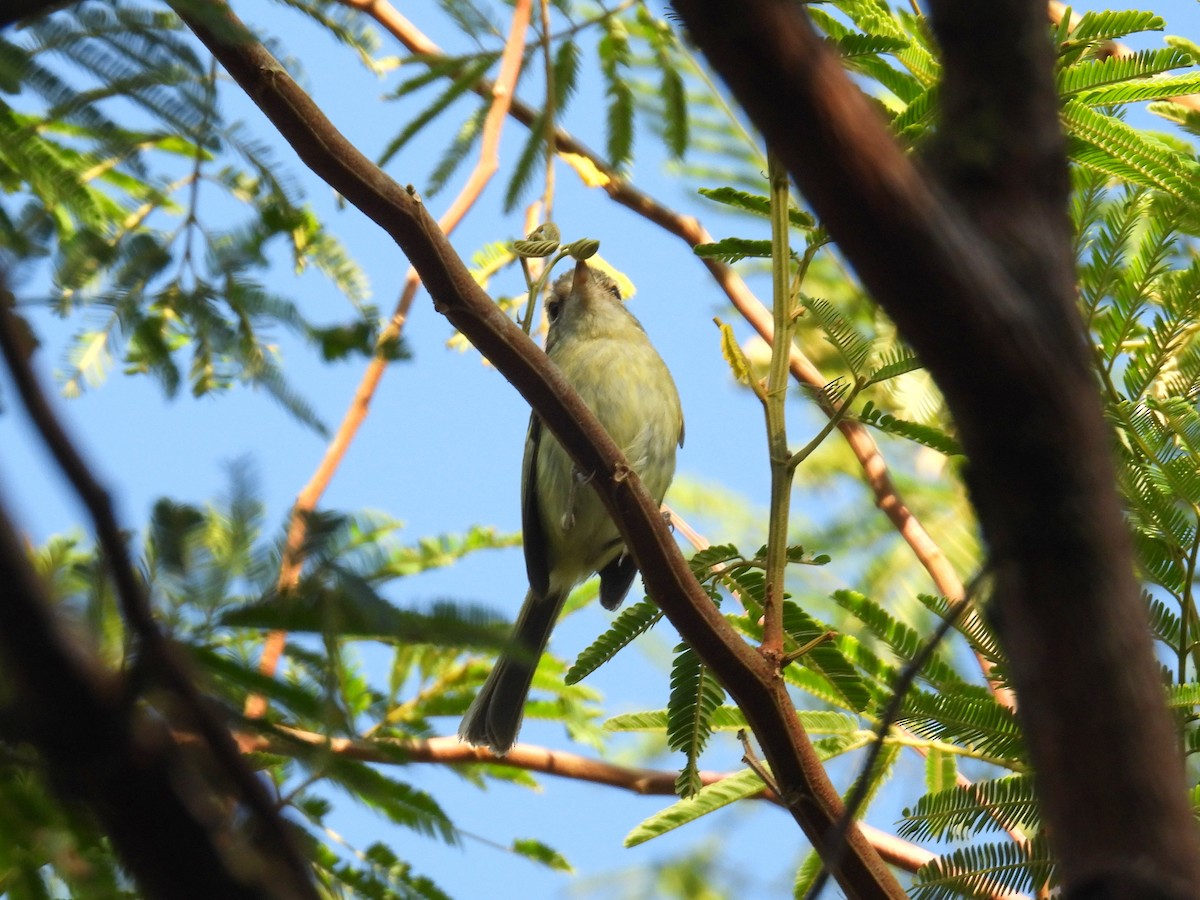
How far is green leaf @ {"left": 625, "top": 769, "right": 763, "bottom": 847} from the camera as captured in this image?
325 cm

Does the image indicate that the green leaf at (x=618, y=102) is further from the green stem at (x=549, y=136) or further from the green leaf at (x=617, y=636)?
the green leaf at (x=617, y=636)

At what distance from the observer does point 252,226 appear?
2914 mm

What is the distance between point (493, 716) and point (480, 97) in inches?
86.5

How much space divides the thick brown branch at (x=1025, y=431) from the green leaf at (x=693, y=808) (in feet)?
6.61

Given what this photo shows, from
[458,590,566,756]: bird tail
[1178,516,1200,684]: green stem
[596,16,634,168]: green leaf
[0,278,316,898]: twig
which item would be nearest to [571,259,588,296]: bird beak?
[596,16,634,168]: green leaf

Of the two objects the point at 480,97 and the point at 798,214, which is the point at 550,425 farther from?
the point at 480,97

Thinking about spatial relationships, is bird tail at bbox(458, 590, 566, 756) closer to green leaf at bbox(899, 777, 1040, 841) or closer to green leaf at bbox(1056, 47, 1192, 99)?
green leaf at bbox(899, 777, 1040, 841)

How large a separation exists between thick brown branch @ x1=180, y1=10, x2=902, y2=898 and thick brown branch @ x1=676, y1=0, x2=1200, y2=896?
1430 millimetres

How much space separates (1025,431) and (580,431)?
1782 mm

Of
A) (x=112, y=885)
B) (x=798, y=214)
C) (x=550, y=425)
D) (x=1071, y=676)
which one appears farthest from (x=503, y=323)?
(x=1071, y=676)

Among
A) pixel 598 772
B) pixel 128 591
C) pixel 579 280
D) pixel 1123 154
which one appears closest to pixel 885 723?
pixel 128 591

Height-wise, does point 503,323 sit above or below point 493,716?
above

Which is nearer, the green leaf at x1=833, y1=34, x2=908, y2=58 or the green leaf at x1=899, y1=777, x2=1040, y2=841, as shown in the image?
the green leaf at x1=899, y1=777, x2=1040, y2=841

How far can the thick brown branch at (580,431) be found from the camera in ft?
8.80
